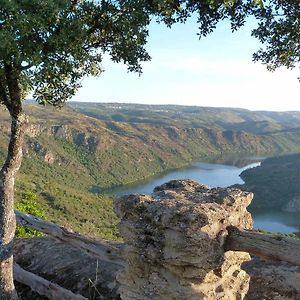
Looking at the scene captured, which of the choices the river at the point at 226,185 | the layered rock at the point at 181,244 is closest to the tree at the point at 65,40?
the layered rock at the point at 181,244

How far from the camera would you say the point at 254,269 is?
10156 millimetres

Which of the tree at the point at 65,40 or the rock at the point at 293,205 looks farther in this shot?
the rock at the point at 293,205

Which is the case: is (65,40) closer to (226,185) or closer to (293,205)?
(293,205)

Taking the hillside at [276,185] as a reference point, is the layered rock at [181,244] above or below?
above

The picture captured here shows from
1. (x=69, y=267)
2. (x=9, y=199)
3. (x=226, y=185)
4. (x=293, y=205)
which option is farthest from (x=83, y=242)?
(x=226, y=185)

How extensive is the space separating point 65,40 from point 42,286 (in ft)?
18.6

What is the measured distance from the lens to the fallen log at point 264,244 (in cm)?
554

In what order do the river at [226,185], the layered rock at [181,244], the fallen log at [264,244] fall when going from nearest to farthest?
the fallen log at [264,244], the layered rock at [181,244], the river at [226,185]

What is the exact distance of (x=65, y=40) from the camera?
7.39 m

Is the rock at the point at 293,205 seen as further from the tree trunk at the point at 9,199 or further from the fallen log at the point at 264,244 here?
the fallen log at the point at 264,244

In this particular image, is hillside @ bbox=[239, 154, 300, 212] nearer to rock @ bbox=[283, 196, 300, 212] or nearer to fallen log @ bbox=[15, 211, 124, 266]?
rock @ bbox=[283, 196, 300, 212]

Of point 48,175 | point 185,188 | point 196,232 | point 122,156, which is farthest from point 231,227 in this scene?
point 122,156

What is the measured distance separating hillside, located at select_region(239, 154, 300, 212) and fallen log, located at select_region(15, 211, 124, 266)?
118 meters

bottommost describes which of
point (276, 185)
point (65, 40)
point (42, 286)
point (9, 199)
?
point (276, 185)
